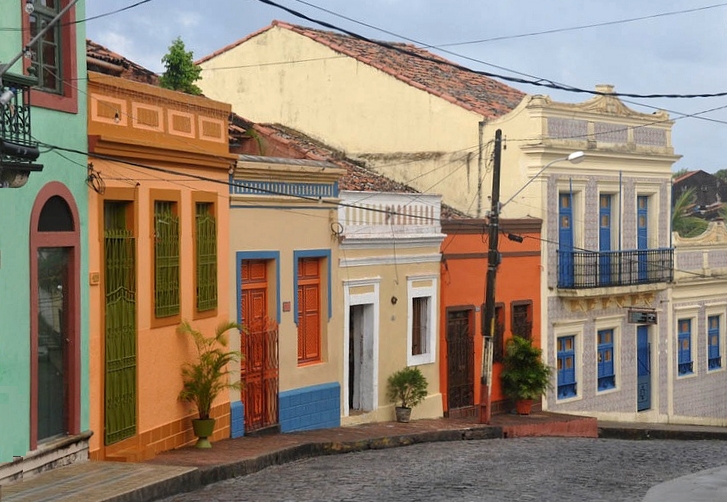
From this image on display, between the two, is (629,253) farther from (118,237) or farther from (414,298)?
(118,237)

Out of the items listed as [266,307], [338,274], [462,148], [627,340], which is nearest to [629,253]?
[627,340]

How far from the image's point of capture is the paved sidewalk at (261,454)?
12.9 meters

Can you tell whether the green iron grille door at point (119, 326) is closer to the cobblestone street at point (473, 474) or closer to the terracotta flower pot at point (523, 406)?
the cobblestone street at point (473, 474)

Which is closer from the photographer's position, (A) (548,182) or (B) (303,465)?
(B) (303,465)

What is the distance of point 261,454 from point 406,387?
22.4 ft

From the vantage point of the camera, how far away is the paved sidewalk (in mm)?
12930

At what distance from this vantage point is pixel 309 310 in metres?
21.3

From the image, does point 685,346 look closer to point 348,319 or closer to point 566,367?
point 566,367

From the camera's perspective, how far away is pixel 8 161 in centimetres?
1180

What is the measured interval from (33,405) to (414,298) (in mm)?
11695

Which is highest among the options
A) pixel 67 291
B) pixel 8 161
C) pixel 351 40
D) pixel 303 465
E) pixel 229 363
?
pixel 351 40

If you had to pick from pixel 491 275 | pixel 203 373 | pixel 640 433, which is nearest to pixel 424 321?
pixel 491 275

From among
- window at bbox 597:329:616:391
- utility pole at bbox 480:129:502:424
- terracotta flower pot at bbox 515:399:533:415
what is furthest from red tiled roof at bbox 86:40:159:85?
window at bbox 597:329:616:391

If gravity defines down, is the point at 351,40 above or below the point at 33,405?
above
